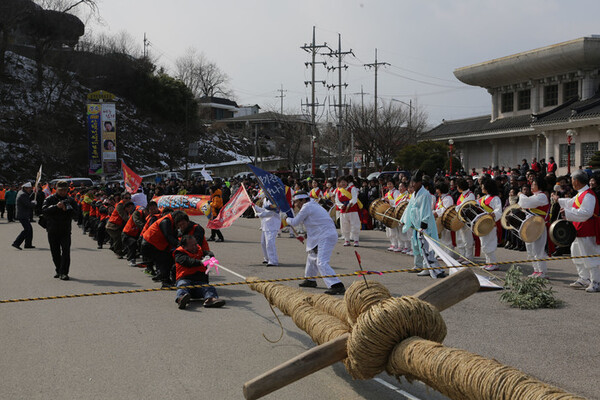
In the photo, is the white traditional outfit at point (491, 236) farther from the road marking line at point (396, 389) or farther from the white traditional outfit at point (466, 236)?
the road marking line at point (396, 389)

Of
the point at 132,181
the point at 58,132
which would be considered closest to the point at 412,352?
the point at 132,181

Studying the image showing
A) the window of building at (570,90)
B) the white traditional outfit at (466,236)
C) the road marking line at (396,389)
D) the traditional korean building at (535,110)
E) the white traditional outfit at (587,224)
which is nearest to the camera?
the road marking line at (396,389)

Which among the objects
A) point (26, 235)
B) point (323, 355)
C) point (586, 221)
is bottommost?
point (26, 235)

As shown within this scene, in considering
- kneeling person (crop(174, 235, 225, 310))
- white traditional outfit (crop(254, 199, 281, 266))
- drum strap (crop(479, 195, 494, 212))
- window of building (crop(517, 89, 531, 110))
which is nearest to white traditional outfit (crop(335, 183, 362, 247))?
white traditional outfit (crop(254, 199, 281, 266))

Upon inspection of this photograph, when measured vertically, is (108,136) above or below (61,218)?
above

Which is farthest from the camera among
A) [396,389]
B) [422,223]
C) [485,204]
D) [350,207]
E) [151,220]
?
[350,207]

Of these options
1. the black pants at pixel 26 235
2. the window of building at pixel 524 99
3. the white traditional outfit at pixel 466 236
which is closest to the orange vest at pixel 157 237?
the white traditional outfit at pixel 466 236

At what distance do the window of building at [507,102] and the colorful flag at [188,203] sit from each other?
27167 mm

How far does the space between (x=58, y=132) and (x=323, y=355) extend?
180 feet

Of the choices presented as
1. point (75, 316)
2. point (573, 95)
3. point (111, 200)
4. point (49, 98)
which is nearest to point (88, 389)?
point (75, 316)

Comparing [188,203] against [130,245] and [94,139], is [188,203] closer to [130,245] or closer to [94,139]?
[130,245]

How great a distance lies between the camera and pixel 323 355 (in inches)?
153

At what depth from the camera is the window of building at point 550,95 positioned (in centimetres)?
3328

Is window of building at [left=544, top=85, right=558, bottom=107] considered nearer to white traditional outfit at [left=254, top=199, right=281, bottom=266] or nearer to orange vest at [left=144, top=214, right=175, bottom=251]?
white traditional outfit at [left=254, top=199, right=281, bottom=266]
